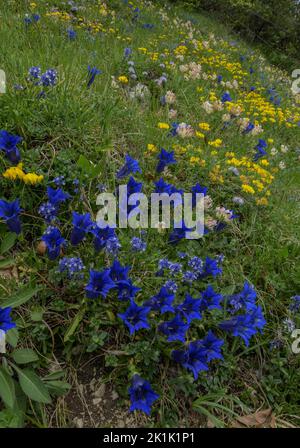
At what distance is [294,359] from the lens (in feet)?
7.56

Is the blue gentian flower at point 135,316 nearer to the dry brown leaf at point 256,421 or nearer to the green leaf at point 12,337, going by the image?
the green leaf at point 12,337

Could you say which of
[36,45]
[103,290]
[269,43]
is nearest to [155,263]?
[103,290]

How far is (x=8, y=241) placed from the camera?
209 centimetres

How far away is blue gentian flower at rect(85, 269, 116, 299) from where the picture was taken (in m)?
1.86

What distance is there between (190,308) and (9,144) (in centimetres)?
136

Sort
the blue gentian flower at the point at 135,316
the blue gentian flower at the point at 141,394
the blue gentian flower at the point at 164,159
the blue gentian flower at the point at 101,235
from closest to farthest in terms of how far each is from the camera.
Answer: the blue gentian flower at the point at 141,394
the blue gentian flower at the point at 135,316
the blue gentian flower at the point at 101,235
the blue gentian flower at the point at 164,159

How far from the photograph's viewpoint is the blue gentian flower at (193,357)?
1896mm

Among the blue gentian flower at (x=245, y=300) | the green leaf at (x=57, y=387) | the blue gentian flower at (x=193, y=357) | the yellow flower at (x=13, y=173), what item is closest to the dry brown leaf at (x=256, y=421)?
the blue gentian flower at (x=193, y=357)

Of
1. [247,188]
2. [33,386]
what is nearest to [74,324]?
[33,386]

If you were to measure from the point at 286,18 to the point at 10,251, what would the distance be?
1561 cm

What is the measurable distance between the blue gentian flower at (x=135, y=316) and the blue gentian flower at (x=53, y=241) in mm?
477

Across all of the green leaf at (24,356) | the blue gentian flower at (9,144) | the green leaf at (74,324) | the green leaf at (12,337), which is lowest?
the green leaf at (24,356)
